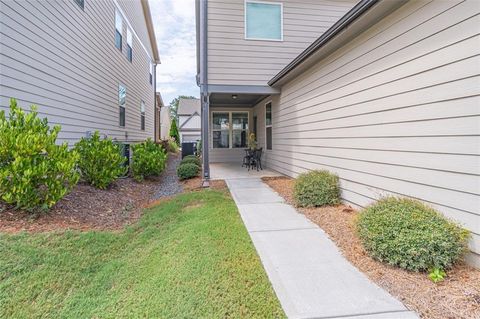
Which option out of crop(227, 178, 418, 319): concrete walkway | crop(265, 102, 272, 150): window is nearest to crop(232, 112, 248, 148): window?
crop(265, 102, 272, 150): window

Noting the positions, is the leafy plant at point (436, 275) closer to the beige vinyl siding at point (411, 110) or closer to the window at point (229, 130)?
the beige vinyl siding at point (411, 110)

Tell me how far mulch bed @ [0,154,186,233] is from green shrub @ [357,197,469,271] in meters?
3.71

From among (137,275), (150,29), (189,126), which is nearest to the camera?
(137,275)

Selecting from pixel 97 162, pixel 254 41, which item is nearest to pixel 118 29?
pixel 254 41

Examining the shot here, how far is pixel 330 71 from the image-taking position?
5426 mm

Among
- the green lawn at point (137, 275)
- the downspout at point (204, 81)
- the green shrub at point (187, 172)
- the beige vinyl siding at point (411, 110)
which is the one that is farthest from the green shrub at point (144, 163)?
the beige vinyl siding at point (411, 110)

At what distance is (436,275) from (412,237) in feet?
1.20

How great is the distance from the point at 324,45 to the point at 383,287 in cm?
426

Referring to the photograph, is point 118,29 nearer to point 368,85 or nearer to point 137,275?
point 368,85

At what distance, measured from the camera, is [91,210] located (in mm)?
4770

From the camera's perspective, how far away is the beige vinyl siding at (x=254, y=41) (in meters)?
7.86

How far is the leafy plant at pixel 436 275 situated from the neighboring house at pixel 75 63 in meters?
6.34

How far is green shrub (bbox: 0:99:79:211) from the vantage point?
355 centimetres

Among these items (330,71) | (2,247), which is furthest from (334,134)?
(2,247)
